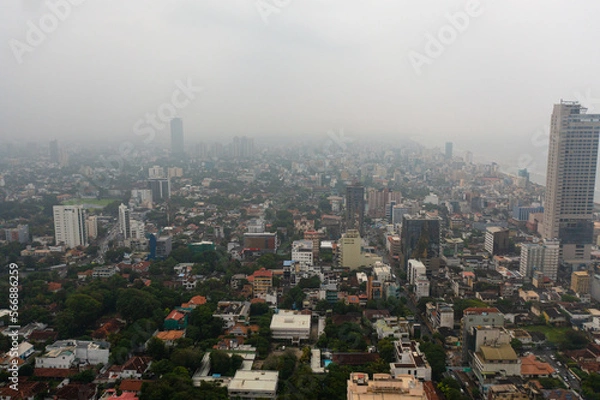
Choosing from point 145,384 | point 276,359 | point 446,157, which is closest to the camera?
point 145,384

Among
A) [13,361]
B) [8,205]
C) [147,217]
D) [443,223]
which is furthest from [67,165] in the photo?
[13,361]

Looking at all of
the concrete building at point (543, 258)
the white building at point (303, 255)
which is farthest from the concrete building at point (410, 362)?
the concrete building at point (543, 258)

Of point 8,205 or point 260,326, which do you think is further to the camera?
point 8,205

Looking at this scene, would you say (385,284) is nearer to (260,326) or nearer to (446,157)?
(260,326)

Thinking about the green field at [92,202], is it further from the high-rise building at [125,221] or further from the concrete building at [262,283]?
the concrete building at [262,283]

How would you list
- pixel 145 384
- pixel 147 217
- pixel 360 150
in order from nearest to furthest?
1. pixel 145 384
2. pixel 147 217
3. pixel 360 150

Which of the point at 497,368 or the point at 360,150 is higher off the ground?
the point at 360,150
